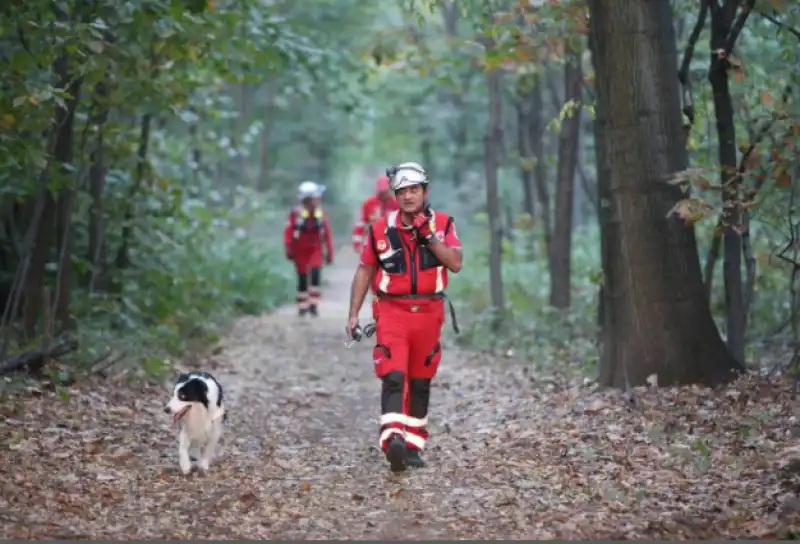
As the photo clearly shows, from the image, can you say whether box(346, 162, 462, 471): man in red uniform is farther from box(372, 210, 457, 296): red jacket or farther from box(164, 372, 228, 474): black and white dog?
box(164, 372, 228, 474): black and white dog

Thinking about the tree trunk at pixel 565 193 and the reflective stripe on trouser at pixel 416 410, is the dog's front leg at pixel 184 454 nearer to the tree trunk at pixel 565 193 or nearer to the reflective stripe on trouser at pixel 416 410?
the reflective stripe on trouser at pixel 416 410

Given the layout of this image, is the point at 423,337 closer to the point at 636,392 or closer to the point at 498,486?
the point at 498,486

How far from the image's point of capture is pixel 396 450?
28.8ft

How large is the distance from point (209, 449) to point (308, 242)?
38.4ft

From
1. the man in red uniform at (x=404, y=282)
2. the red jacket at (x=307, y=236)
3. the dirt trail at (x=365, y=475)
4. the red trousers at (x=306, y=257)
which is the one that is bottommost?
the dirt trail at (x=365, y=475)

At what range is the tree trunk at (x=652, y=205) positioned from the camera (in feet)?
34.1

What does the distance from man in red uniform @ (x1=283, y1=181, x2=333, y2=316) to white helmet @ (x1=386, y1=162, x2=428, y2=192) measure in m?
11.1

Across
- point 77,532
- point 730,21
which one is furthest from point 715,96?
point 77,532

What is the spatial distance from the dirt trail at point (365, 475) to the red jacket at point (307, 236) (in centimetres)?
778

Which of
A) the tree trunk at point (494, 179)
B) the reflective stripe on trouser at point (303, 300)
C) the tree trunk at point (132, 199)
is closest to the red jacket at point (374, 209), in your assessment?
the reflective stripe on trouser at point (303, 300)

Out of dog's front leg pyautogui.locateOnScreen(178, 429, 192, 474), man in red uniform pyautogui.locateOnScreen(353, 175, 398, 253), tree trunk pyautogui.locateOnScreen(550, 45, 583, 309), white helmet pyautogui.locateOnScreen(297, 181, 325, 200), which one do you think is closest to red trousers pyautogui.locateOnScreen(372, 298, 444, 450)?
dog's front leg pyautogui.locateOnScreen(178, 429, 192, 474)

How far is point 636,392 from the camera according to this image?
34.0 feet

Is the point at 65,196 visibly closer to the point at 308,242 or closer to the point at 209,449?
the point at 209,449

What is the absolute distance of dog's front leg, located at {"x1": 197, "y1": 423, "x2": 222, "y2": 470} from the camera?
29.4ft
